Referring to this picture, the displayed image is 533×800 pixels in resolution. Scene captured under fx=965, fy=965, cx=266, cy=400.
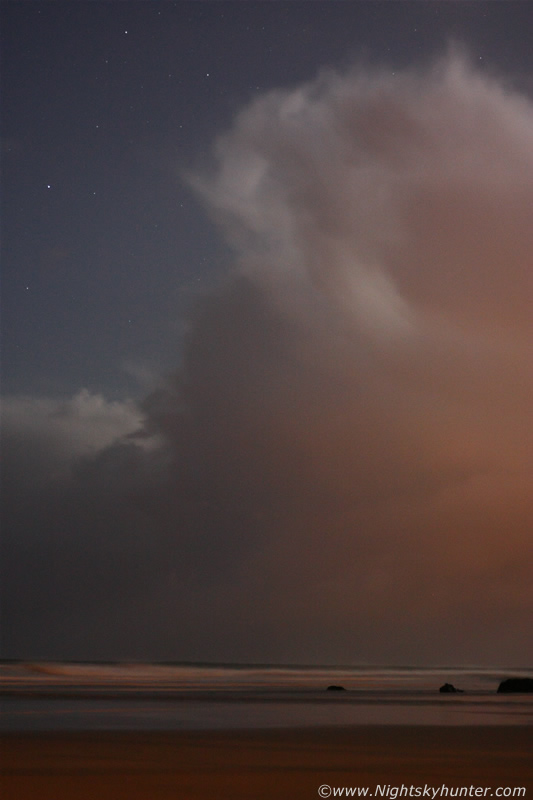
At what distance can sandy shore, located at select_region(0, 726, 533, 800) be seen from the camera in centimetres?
1340

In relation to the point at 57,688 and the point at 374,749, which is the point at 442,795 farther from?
the point at 57,688

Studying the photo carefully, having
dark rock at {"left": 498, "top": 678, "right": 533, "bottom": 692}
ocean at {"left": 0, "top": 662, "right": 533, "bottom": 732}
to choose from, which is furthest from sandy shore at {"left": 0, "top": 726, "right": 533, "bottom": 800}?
dark rock at {"left": 498, "top": 678, "right": 533, "bottom": 692}

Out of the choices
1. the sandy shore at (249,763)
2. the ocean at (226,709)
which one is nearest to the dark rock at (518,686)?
the ocean at (226,709)

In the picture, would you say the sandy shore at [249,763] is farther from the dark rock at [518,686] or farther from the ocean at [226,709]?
the dark rock at [518,686]

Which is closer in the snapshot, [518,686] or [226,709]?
[226,709]

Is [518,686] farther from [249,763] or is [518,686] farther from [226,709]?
[249,763]

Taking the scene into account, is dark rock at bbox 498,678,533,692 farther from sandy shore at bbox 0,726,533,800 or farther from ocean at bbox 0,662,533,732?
sandy shore at bbox 0,726,533,800

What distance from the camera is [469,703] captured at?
34.3 metres

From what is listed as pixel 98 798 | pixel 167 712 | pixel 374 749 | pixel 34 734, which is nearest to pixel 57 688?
pixel 167 712

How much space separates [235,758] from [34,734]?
18.6 ft

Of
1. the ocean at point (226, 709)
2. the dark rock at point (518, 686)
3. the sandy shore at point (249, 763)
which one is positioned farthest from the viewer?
the dark rock at point (518, 686)

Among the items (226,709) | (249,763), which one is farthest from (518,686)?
(249,763)

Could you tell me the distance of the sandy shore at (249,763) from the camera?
1340 cm

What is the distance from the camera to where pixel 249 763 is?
16.0 metres
